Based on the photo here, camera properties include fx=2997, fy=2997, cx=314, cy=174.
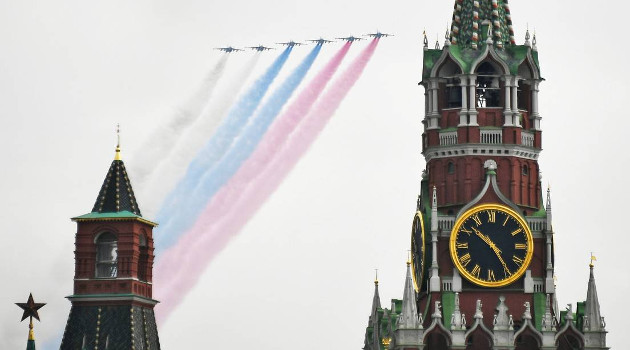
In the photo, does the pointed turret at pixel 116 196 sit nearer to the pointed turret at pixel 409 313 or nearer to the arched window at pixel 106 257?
the arched window at pixel 106 257

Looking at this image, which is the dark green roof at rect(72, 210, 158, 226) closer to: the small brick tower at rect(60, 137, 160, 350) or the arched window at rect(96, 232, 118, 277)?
the small brick tower at rect(60, 137, 160, 350)

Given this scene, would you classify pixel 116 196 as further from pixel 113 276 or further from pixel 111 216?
pixel 113 276

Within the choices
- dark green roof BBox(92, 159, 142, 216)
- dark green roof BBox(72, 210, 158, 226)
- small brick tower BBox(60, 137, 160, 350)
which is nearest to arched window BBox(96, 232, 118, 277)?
small brick tower BBox(60, 137, 160, 350)

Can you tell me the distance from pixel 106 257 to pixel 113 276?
57.8 inches

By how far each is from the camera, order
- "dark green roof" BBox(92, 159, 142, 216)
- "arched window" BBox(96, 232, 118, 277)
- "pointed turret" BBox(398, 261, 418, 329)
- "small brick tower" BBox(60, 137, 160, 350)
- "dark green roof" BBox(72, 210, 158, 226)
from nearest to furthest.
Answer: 1. "small brick tower" BBox(60, 137, 160, 350)
2. "dark green roof" BBox(72, 210, 158, 226)
3. "arched window" BBox(96, 232, 118, 277)
4. "dark green roof" BBox(92, 159, 142, 216)
5. "pointed turret" BBox(398, 261, 418, 329)

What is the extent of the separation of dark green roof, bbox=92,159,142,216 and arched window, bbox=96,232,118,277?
1.70 metres

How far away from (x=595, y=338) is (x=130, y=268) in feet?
109

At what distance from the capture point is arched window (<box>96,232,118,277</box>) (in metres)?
187

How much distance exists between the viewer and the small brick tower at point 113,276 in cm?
18412

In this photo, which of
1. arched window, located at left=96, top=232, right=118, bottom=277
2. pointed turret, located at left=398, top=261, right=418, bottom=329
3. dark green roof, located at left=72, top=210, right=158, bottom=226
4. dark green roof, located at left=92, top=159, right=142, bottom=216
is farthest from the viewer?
pointed turret, located at left=398, top=261, right=418, bottom=329

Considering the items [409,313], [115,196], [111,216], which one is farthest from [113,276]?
[409,313]

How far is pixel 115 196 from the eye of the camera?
188000 mm

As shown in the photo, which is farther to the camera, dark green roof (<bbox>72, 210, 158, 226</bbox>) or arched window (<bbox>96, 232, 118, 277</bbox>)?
arched window (<bbox>96, 232, 118, 277</bbox>)

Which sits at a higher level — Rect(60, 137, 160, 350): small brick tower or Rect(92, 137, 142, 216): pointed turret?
Rect(92, 137, 142, 216): pointed turret
